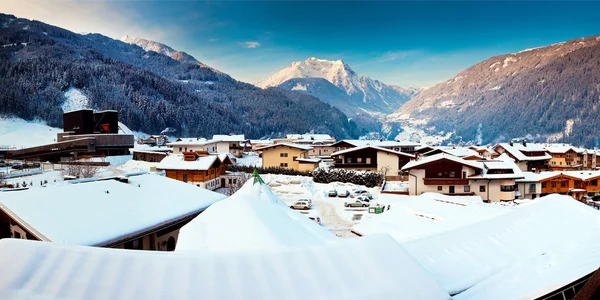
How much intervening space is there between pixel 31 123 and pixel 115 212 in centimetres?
9858

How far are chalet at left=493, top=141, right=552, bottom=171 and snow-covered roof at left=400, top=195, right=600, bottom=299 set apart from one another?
157 feet

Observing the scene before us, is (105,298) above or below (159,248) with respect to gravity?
above

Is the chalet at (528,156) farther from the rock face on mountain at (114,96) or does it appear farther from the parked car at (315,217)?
the rock face on mountain at (114,96)

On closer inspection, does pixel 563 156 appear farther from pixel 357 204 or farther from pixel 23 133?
pixel 23 133

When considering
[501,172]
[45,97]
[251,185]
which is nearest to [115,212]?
[251,185]

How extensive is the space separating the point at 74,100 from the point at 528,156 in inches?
4408

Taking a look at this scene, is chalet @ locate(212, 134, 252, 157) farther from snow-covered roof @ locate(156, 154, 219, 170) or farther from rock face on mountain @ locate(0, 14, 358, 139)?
rock face on mountain @ locate(0, 14, 358, 139)

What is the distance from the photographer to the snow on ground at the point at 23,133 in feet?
215

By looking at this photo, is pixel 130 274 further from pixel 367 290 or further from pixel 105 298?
pixel 367 290

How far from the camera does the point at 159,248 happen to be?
11312mm

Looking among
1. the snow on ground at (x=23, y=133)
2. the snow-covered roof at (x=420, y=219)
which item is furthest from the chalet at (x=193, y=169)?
the snow on ground at (x=23, y=133)

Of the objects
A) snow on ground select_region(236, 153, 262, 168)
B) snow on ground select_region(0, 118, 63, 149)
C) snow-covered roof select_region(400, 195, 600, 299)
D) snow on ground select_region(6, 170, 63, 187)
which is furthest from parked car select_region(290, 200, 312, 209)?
snow on ground select_region(0, 118, 63, 149)

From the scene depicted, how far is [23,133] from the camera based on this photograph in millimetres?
75000

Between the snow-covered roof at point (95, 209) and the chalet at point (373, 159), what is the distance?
28.6 meters
